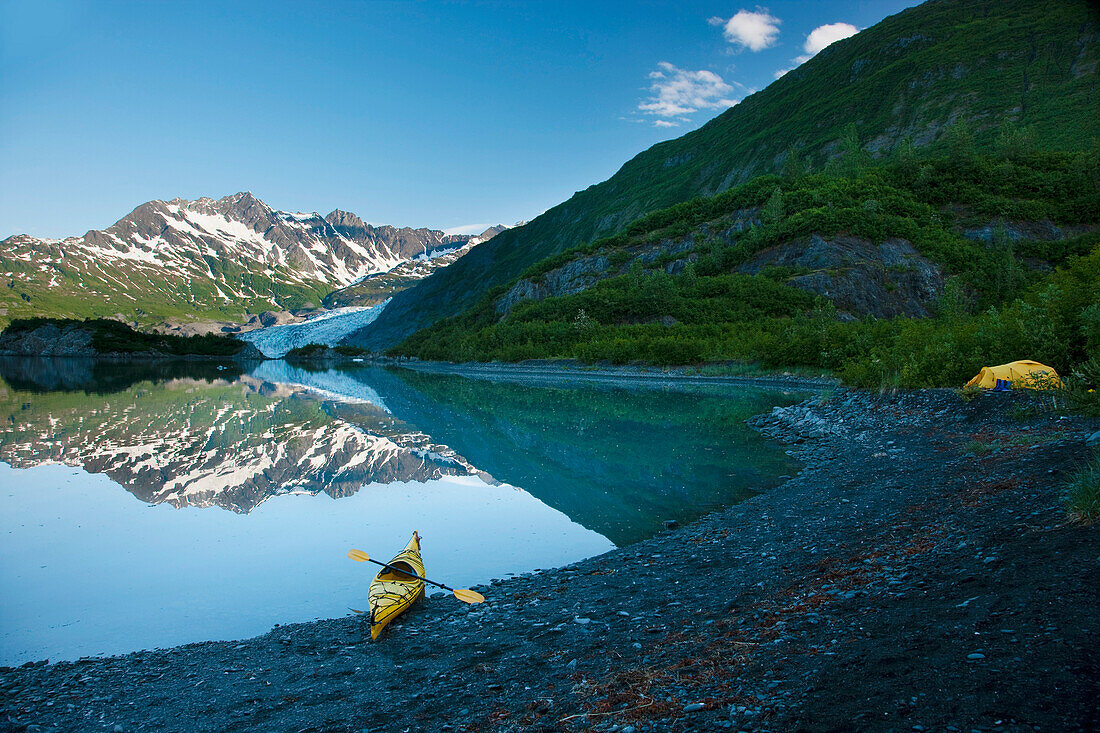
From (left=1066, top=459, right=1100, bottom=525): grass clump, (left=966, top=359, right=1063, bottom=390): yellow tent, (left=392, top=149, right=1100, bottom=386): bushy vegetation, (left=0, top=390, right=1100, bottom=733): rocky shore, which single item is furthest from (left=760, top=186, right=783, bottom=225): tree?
(left=1066, top=459, right=1100, bottom=525): grass clump

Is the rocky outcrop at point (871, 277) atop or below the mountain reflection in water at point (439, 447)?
atop

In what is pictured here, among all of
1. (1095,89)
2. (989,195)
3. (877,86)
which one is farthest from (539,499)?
(877,86)

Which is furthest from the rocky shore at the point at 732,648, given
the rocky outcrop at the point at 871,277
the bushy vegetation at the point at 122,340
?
the bushy vegetation at the point at 122,340

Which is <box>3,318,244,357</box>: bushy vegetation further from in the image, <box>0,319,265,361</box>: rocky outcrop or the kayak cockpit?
the kayak cockpit

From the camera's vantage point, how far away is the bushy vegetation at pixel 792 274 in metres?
64.2

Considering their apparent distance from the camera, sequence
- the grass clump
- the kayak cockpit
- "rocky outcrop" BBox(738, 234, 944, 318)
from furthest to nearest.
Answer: "rocky outcrop" BBox(738, 234, 944, 318) < the kayak cockpit < the grass clump

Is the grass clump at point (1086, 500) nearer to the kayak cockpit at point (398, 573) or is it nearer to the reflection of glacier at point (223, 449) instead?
the kayak cockpit at point (398, 573)

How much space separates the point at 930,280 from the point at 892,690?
86.9 m

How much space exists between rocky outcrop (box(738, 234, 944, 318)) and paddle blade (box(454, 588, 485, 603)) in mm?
74694

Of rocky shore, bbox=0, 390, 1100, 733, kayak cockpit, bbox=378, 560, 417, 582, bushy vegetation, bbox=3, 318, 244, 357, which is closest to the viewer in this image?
rocky shore, bbox=0, 390, 1100, 733

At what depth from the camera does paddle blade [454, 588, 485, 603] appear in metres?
9.85

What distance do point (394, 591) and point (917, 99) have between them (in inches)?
6164

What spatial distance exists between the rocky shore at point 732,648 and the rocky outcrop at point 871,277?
69.1 m

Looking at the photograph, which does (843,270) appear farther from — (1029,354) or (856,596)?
(856,596)
